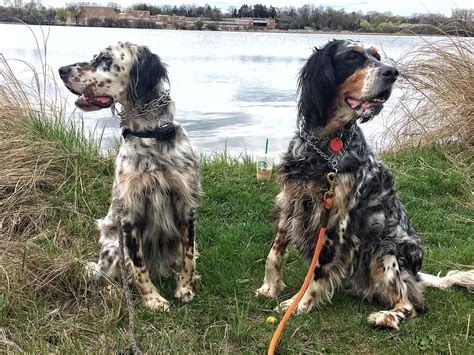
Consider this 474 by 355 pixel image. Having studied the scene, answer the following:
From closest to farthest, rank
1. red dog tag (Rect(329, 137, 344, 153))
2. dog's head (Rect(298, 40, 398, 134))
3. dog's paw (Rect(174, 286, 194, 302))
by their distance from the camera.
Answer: dog's head (Rect(298, 40, 398, 134))
red dog tag (Rect(329, 137, 344, 153))
dog's paw (Rect(174, 286, 194, 302))

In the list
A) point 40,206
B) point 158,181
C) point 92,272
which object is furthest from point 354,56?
point 40,206

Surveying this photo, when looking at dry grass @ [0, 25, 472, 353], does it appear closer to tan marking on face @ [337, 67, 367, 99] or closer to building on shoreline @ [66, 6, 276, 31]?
tan marking on face @ [337, 67, 367, 99]

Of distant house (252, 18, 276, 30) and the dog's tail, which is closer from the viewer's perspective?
the dog's tail

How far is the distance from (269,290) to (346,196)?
954mm

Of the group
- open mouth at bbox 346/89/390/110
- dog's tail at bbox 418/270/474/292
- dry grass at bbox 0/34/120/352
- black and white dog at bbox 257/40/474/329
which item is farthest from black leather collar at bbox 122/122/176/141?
dog's tail at bbox 418/270/474/292

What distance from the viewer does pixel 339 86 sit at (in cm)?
387

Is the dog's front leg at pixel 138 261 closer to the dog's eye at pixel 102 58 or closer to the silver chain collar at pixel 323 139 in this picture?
the dog's eye at pixel 102 58

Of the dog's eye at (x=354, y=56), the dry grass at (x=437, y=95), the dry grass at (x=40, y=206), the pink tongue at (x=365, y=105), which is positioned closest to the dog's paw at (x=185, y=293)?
the dry grass at (x=40, y=206)

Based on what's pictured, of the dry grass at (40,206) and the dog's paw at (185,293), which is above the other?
the dry grass at (40,206)

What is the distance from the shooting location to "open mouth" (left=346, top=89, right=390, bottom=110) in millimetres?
3688

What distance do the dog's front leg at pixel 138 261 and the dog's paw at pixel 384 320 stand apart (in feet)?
4.74

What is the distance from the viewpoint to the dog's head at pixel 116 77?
3852 mm

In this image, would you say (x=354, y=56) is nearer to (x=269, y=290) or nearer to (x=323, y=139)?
(x=323, y=139)

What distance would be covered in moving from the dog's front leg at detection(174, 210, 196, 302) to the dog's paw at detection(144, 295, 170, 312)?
16 centimetres
